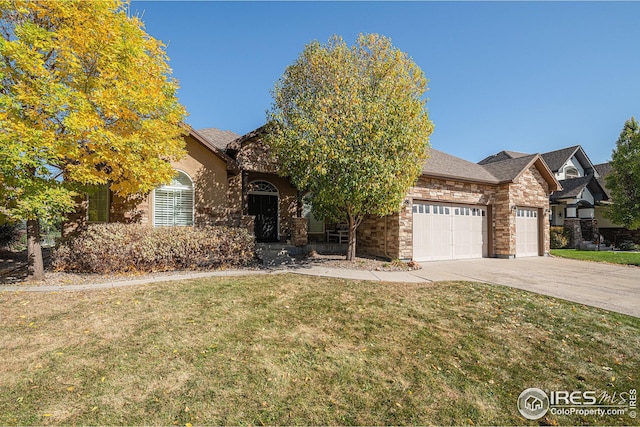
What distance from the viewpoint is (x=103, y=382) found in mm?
3500

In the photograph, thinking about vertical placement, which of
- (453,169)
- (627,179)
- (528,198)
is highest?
(627,179)

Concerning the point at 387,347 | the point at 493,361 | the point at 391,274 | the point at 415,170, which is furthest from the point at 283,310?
the point at 415,170

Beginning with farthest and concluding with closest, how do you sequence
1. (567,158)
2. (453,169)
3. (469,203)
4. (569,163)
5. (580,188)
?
(569,163) → (567,158) → (580,188) → (453,169) → (469,203)

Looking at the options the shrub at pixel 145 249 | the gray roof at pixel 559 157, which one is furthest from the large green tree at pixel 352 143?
the gray roof at pixel 559 157

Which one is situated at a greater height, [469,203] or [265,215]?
[469,203]

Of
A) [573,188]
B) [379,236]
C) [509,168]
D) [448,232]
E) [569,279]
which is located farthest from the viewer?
Answer: [573,188]

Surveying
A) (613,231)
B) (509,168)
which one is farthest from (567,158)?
(509,168)

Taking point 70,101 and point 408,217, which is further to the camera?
point 408,217

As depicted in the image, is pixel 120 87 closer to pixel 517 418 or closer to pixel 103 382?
pixel 103 382

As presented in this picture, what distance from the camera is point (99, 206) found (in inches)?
436

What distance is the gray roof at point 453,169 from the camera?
13367mm

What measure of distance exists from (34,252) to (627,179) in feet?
99.5

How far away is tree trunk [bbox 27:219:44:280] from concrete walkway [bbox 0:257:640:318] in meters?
0.73

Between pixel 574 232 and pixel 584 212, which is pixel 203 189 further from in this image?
pixel 584 212
